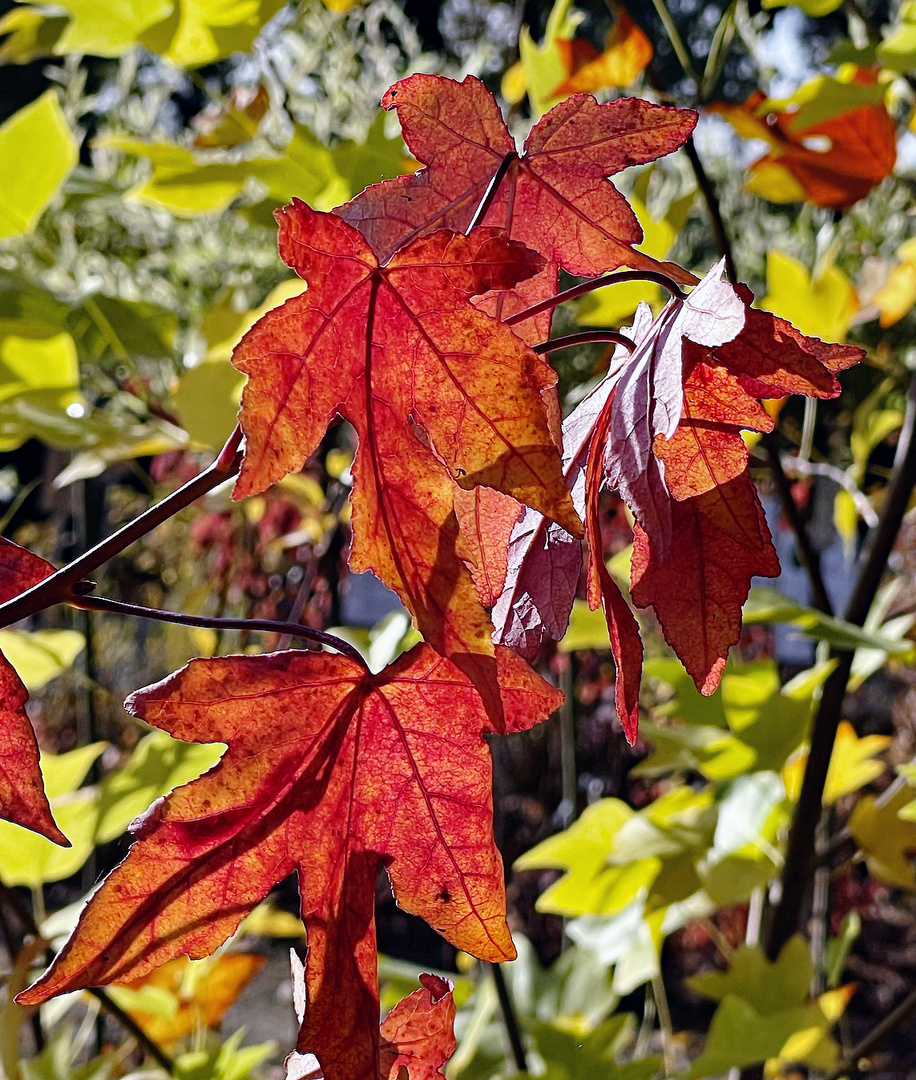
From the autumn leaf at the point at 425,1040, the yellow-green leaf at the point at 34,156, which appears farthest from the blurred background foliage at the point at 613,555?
the autumn leaf at the point at 425,1040

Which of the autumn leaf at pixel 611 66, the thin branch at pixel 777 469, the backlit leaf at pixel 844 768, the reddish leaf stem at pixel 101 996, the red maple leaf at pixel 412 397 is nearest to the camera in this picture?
the red maple leaf at pixel 412 397

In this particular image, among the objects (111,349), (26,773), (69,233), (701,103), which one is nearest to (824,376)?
(26,773)

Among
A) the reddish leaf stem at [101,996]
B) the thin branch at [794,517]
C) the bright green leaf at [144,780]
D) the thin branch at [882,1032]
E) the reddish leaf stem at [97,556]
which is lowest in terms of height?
the thin branch at [882,1032]

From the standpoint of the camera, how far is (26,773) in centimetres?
26

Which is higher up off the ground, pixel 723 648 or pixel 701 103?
pixel 701 103

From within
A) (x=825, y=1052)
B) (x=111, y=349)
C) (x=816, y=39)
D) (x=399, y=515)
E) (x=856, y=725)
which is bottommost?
(x=856, y=725)

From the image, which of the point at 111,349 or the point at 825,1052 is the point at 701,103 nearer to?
the point at 111,349

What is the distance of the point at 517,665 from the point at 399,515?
5 cm

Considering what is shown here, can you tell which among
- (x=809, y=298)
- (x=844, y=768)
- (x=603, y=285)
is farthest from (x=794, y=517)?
(x=603, y=285)

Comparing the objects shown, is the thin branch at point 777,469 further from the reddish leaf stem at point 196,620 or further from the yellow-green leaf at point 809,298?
the reddish leaf stem at point 196,620

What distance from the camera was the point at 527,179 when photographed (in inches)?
12.6

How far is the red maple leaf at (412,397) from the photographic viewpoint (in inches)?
9.2

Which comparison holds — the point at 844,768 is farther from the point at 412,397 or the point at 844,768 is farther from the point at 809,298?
the point at 412,397

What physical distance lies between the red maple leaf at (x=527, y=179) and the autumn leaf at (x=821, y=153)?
0.46 m
